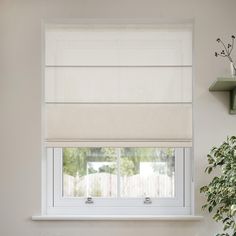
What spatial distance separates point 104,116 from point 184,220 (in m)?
0.87

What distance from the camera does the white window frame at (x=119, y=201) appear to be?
2.72 meters

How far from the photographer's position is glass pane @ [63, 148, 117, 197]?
2.79 metres

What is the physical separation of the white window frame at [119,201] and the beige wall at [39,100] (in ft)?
0.39

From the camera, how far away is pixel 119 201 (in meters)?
2.75

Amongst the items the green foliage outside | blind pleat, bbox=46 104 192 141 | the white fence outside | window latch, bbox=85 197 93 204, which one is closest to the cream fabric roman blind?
blind pleat, bbox=46 104 192 141

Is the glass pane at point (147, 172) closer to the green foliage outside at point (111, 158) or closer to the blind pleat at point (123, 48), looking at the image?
the green foliage outside at point (111, 158)

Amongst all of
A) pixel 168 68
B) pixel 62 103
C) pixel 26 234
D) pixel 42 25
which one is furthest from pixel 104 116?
pixel 26 234

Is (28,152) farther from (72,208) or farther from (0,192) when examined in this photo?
(72,208)

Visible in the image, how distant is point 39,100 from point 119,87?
55 cm

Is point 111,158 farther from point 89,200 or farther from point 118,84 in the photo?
point 118,84

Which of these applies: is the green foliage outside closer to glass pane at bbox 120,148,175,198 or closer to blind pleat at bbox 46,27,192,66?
glass pane at bbox 120,148,175,198

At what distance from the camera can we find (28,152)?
104 inches

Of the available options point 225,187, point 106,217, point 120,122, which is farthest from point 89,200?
point 225,187

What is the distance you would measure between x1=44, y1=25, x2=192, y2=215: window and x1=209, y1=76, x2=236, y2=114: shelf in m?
0.20
